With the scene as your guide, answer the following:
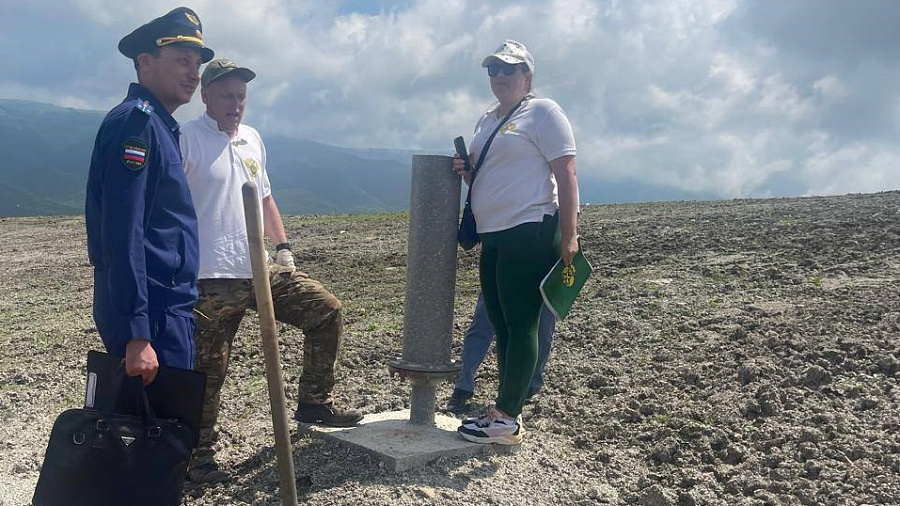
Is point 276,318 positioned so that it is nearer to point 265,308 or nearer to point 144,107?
point 265,308

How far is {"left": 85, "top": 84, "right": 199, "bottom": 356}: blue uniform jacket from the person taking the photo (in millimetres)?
2926

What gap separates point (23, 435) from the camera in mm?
5520

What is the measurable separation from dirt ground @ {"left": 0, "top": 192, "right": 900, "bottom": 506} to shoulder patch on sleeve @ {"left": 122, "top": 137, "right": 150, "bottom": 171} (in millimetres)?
1782

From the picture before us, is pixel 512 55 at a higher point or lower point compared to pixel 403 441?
higher

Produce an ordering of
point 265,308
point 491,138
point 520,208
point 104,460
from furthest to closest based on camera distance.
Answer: point 491,138, point 520,208, point 265,308, point 104,460

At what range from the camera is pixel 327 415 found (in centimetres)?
455

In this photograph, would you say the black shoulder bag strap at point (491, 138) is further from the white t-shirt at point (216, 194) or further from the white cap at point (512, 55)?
the white t-shirt at point (216, 194)

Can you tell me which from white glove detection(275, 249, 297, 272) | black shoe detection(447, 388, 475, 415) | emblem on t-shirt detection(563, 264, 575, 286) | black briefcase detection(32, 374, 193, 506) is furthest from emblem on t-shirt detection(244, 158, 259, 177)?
black shoe detection(447, 388, 475, 415)

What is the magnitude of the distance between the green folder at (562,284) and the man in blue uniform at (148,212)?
5.48 ft

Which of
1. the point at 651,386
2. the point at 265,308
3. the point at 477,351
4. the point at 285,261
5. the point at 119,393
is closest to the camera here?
the point at 119,393

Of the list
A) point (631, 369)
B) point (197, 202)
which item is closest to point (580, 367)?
point (631, 369)

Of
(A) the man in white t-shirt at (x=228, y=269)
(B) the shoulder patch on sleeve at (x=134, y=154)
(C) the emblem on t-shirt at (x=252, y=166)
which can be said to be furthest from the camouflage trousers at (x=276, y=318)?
(B) the shoulder patch on sleeve at (x=134, y=154)

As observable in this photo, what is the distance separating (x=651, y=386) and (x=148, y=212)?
11.6 ft

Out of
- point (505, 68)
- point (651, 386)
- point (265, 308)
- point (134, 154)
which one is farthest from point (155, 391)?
point (651, 386)
